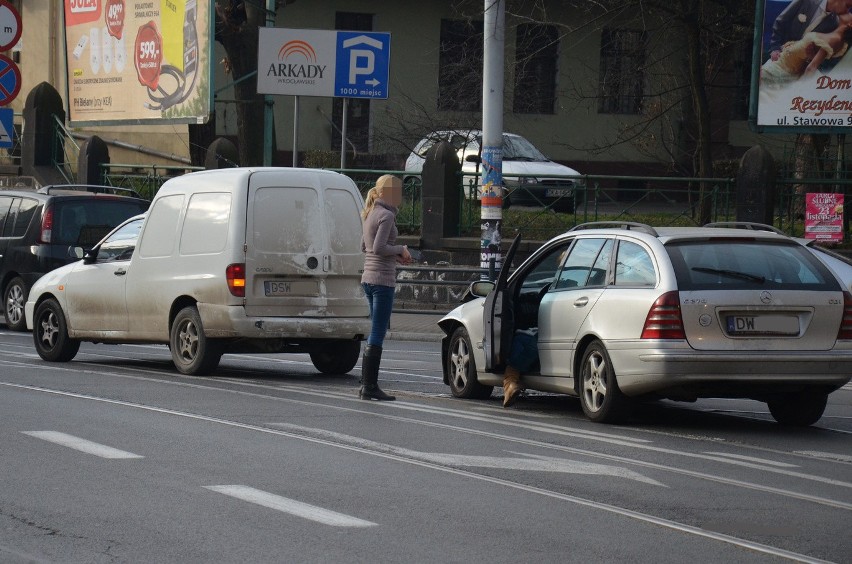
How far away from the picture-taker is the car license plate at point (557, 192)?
89.1ft

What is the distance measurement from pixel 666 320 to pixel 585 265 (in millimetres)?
1343

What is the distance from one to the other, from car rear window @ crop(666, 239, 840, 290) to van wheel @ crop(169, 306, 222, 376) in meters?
5.00

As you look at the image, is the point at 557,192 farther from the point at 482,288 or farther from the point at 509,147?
the point at 482,288

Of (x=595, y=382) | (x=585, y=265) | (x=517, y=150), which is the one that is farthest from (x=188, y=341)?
(x=517, y=150)

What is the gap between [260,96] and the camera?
33.4m

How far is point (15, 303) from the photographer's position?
21.0m

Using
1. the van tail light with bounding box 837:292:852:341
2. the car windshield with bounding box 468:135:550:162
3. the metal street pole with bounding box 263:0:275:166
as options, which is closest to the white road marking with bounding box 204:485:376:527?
the van tail light with bounding box 837:292:852:341

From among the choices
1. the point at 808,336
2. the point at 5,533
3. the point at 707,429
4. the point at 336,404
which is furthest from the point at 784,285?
the point at 5,533

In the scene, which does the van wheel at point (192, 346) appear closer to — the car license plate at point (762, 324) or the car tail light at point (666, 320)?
the car tail light at point (666, 320)

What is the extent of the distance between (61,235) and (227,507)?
1398 centimetres

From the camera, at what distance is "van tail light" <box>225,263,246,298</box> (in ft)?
46.1

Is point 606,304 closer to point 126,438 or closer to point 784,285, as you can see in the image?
point 784,285

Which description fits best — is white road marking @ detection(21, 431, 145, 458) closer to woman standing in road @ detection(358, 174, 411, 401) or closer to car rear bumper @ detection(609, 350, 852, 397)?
woman standing in road @ detection(358, 174, 411, 401)

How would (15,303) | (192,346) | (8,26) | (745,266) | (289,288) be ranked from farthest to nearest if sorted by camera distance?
1. (8,26)
2. (15,303)
3. (192,346)
4. (289,288)
5. (745,266)
